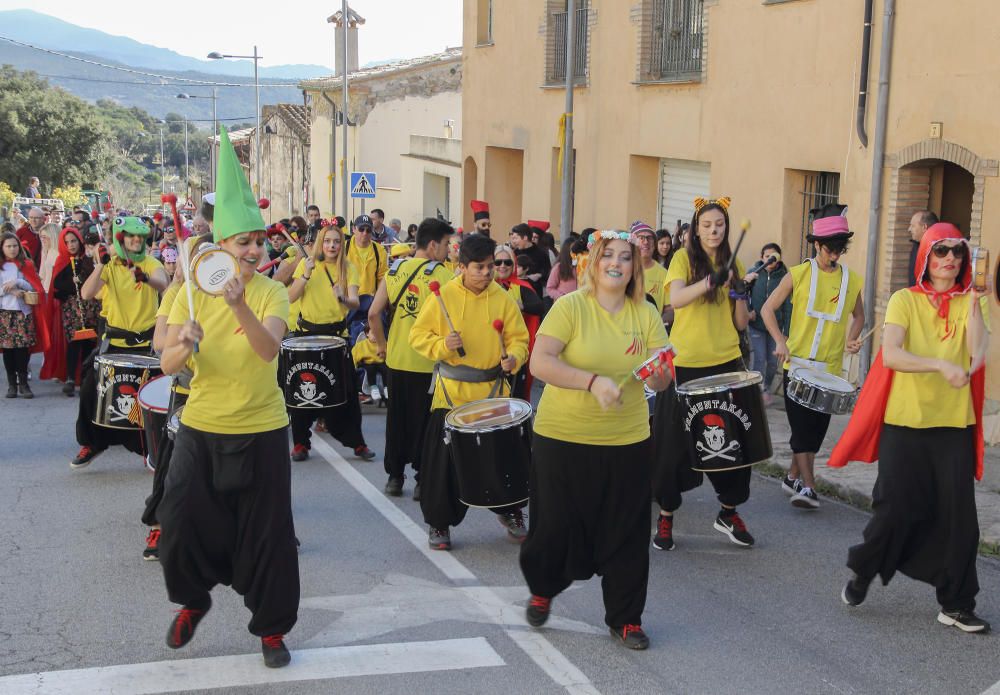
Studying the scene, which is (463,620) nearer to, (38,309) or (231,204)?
(231,204)

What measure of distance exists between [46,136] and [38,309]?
173ft

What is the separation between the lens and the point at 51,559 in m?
7.15

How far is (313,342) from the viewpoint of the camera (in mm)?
9438

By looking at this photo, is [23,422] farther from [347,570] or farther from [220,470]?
[220,470]

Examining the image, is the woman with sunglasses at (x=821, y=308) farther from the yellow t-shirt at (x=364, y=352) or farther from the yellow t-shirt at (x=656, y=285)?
Result: the yellow t-shirt at (x=364, y=352)

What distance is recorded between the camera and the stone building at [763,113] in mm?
11734

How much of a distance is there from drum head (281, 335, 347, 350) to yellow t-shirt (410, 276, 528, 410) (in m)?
2.02

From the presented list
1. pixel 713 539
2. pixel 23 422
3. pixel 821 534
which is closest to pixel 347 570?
pixel 713 539

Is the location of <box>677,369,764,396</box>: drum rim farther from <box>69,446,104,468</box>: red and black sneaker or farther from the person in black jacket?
the person in black jacket

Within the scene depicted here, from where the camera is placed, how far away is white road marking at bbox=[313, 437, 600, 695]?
5426mm

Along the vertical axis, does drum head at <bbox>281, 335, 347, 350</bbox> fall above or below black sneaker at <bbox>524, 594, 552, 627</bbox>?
above

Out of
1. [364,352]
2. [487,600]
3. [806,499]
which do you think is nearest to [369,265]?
[364,352]

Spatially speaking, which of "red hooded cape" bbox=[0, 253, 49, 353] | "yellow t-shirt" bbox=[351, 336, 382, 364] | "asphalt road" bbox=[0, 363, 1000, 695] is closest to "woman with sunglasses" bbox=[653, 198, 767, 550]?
"asphalt road" bbox=[0, 363, 1000, 695]

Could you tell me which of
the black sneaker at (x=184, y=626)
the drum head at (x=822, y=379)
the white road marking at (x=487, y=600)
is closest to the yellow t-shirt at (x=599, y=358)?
the white road marking at (x=487, y=600)
